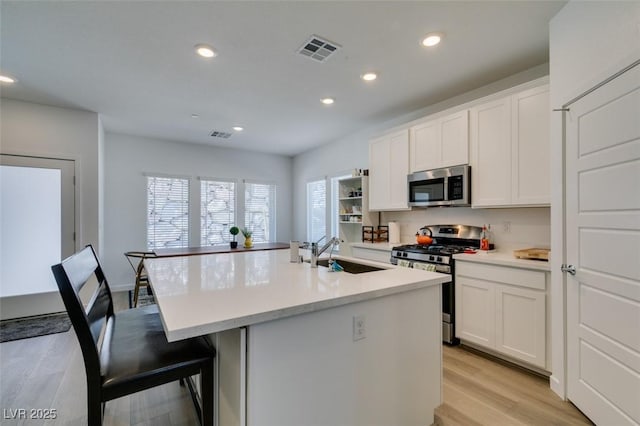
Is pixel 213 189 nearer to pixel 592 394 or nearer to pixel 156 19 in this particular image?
pixel 156 19

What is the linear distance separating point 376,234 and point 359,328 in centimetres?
303

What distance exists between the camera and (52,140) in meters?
3.86

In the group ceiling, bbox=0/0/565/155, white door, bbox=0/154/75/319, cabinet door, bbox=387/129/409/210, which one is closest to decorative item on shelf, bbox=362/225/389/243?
cabinet door, bbox=387/129/409/210

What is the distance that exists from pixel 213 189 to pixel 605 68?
5.89m

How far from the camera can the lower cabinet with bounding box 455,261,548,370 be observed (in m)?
2.31


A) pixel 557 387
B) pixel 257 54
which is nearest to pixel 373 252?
pixel 557 387

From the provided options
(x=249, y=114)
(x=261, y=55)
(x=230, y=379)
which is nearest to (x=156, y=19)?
(x=261, y=55)

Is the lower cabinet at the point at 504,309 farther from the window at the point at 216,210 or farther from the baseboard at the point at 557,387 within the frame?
the window at the point at 216,210

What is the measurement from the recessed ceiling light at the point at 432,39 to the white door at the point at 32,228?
15.0 feet

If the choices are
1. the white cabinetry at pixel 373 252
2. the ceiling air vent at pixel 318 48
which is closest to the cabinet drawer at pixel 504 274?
the white cabinetry at pixel 373 252

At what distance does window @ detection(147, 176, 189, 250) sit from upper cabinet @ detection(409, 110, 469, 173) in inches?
175

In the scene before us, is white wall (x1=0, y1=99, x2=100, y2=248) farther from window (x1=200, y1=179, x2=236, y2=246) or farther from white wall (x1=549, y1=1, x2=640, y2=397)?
white wall (x1=549, y1=1, x2=640, y2=397)

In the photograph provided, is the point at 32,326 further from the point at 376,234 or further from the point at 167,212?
the point at 376,234

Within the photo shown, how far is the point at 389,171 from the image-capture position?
3.98 metres
